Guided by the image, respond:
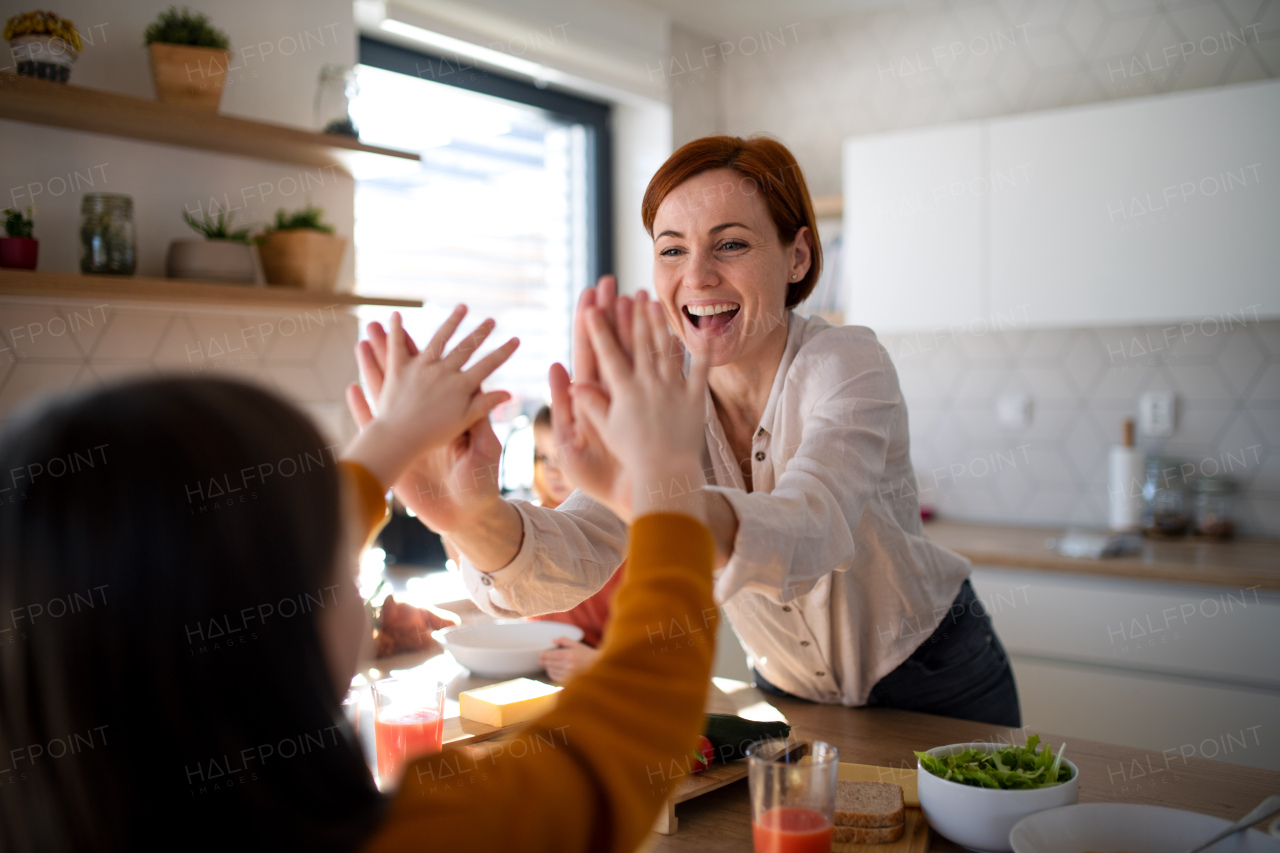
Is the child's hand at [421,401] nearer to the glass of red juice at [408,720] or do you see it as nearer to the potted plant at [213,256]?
the glass of red juice at [408,720]

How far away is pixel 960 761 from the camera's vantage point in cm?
105

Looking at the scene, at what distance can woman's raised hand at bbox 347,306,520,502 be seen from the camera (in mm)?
881

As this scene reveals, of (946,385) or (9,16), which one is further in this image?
(946,385)

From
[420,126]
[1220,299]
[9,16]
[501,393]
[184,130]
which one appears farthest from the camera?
[420,126]

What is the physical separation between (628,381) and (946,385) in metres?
2.98

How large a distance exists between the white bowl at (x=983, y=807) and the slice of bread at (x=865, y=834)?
1.9 inches

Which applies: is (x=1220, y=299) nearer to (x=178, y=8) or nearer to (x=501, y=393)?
(x=501, y=393)

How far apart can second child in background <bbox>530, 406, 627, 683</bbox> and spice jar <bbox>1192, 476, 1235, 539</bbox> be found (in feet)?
6.29

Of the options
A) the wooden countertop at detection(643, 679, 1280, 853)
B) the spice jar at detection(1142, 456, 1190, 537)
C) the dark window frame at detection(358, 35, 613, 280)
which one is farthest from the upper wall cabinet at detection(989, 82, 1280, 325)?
the wooden countertop at detection(643, 679, 1280, 853)

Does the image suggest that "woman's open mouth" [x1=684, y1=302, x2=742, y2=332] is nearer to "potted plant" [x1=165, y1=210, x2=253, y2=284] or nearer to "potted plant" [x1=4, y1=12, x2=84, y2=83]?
"potted plant" [x1=165, y1=210, x2=253, y2=284]

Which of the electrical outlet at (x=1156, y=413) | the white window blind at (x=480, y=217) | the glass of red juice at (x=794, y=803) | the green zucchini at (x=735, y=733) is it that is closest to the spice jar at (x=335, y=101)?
the white window blind at (x=480, y=217)

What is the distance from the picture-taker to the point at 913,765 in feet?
4.01

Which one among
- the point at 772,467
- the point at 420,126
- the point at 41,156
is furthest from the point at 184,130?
the point at 772,467

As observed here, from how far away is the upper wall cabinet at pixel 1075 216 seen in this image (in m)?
2.73
